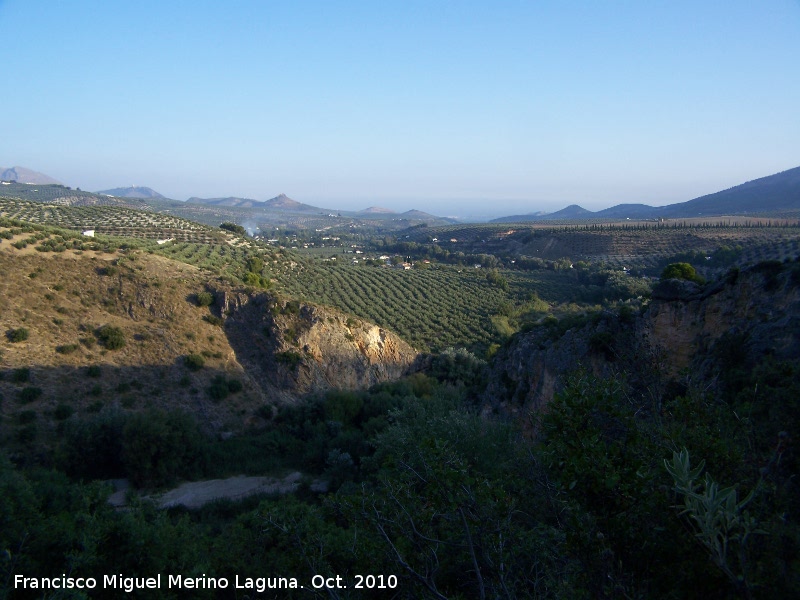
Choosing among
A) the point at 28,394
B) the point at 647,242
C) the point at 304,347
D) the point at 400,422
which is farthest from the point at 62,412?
the point at 647,242

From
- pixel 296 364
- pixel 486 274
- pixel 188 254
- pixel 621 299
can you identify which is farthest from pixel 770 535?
pixel 486 274

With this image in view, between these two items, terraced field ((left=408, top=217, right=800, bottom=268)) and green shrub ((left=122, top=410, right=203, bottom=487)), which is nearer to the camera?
green shrub ((left=122, top=410, right=203, bottom=487))

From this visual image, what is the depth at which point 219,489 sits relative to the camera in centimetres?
1466

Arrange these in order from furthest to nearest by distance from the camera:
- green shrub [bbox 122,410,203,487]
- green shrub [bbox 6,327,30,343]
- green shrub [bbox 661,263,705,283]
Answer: green shrub [bbox 6,327,30,343] < green shrub [bbox 661,263,705,283] < green shrub [bbox 122,410,203,487]

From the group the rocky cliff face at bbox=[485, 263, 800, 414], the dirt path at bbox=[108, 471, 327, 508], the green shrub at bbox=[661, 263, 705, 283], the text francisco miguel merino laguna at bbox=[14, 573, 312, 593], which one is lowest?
the dirt path at bbox=[108, 471, 327, 508]

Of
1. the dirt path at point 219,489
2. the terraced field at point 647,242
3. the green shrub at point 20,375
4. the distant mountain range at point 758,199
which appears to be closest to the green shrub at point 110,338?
the green shrub at point 20,375

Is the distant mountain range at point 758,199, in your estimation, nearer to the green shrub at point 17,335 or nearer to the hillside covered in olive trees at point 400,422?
the hillside covered in olive trees at point 400,422

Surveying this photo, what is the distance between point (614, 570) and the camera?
327 centimetres

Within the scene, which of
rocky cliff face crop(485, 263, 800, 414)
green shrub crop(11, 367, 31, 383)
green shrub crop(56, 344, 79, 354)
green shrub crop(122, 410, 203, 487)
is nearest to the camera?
rocky cliff face crop(485, 263, 800, 414)

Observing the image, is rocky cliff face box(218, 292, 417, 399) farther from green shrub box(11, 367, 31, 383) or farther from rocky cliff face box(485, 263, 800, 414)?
rocky cliff face box(485, 263, 800, 414)

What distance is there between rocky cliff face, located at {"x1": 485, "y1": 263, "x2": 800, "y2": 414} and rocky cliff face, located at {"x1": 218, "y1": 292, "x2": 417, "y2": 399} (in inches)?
387

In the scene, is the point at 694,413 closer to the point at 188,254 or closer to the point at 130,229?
the point at 188,254

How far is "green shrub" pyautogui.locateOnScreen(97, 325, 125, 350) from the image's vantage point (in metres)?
20.5

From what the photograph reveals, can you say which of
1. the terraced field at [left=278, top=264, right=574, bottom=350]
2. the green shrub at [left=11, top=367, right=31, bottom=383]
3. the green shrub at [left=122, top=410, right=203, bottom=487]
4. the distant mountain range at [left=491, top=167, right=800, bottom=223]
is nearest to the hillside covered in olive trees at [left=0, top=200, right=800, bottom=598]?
the green shrub at [left=122, top=410, right=203, bottom=487]
